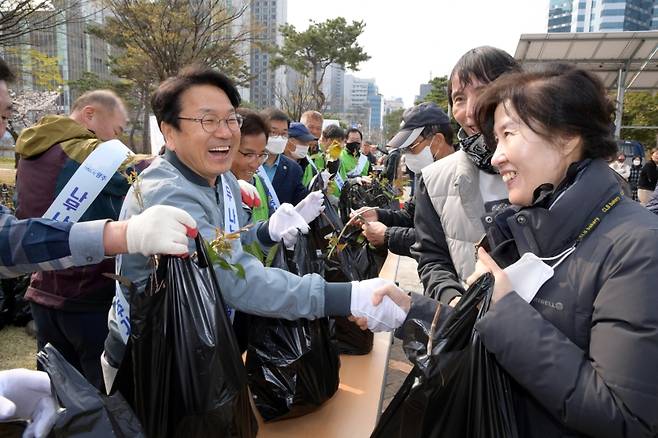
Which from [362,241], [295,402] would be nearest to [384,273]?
[362,241]

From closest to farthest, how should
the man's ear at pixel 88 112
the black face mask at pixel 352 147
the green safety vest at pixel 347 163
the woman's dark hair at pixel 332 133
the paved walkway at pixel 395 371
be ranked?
1. the man's ear at pixel 88 112
2. the paved walkway at pixel 395 371
3. the green safety vest at pixel 347 163
4. the woman's dark hair at pixel 332 133
5. the black face mask at pixel 352 147

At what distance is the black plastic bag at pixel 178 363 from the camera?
130 cm

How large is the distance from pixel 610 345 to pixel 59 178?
8.35 feet

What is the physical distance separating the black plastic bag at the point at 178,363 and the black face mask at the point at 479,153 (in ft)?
3.84

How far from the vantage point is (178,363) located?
130 cm

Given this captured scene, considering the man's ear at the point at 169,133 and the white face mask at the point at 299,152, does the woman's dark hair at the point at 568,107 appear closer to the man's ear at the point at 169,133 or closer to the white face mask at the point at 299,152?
the man's ear at the point at 169,133

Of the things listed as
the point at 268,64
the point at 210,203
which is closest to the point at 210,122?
the point at 210,203

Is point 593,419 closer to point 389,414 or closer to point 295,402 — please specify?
point 389,414

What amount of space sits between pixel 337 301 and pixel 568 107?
0.97m

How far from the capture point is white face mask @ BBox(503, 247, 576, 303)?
3.72 ft

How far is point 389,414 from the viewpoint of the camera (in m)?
1.30

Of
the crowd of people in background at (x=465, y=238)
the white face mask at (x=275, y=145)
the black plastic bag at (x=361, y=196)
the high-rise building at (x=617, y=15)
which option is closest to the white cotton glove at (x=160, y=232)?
the crowd of people in background at (x=465, y=238)

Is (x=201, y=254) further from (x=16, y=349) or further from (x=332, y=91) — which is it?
(x=332, y=91)

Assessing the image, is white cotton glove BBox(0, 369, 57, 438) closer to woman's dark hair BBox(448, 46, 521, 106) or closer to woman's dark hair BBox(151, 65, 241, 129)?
woman's dark hair BBox(151, 65, 241, 129)
